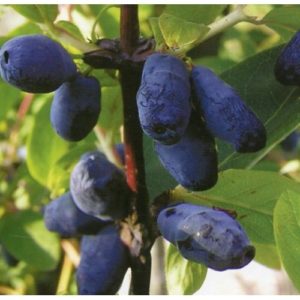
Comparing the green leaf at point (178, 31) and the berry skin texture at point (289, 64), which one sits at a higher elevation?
the green leaf at point (178, 31)

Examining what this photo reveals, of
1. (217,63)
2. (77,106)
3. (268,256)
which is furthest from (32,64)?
(217,63)

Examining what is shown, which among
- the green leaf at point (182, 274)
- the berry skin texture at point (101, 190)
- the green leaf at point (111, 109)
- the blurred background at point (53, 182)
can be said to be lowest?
the blurred background at point (53, 182)

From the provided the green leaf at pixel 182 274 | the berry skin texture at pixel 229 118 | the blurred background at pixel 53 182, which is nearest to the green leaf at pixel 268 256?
the blurred background at pixel 53 182

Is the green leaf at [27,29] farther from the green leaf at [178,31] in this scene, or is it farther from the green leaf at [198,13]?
the green leaf at [178,31]

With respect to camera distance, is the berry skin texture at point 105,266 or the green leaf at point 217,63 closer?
the berry skin texture at point 105,266

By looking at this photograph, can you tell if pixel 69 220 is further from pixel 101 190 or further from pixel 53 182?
pixel 53 182

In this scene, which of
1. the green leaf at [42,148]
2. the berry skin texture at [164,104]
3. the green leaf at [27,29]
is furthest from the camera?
the green leaf at [42,148]
